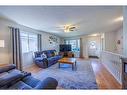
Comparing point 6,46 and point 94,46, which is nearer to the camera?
point 6,46

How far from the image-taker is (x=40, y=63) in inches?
230

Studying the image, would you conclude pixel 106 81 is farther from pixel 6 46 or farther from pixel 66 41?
pixel 66 41

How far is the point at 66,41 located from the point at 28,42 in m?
5.83

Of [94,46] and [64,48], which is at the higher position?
[94,46]

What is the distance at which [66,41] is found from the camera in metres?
11.7

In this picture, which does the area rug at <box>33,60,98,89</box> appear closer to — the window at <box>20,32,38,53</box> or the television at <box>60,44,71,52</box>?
the window at <box>20,32,38,53</box>

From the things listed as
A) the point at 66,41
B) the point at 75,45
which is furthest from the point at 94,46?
the point at 66,41

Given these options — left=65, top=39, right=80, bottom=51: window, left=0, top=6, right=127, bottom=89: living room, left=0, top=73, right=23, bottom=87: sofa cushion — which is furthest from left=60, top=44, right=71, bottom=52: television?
left=0, top=73, right=23, bottom=87: sofa cushion

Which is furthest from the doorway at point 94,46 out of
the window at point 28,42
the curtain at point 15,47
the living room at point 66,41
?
the curtain at point 15,47
